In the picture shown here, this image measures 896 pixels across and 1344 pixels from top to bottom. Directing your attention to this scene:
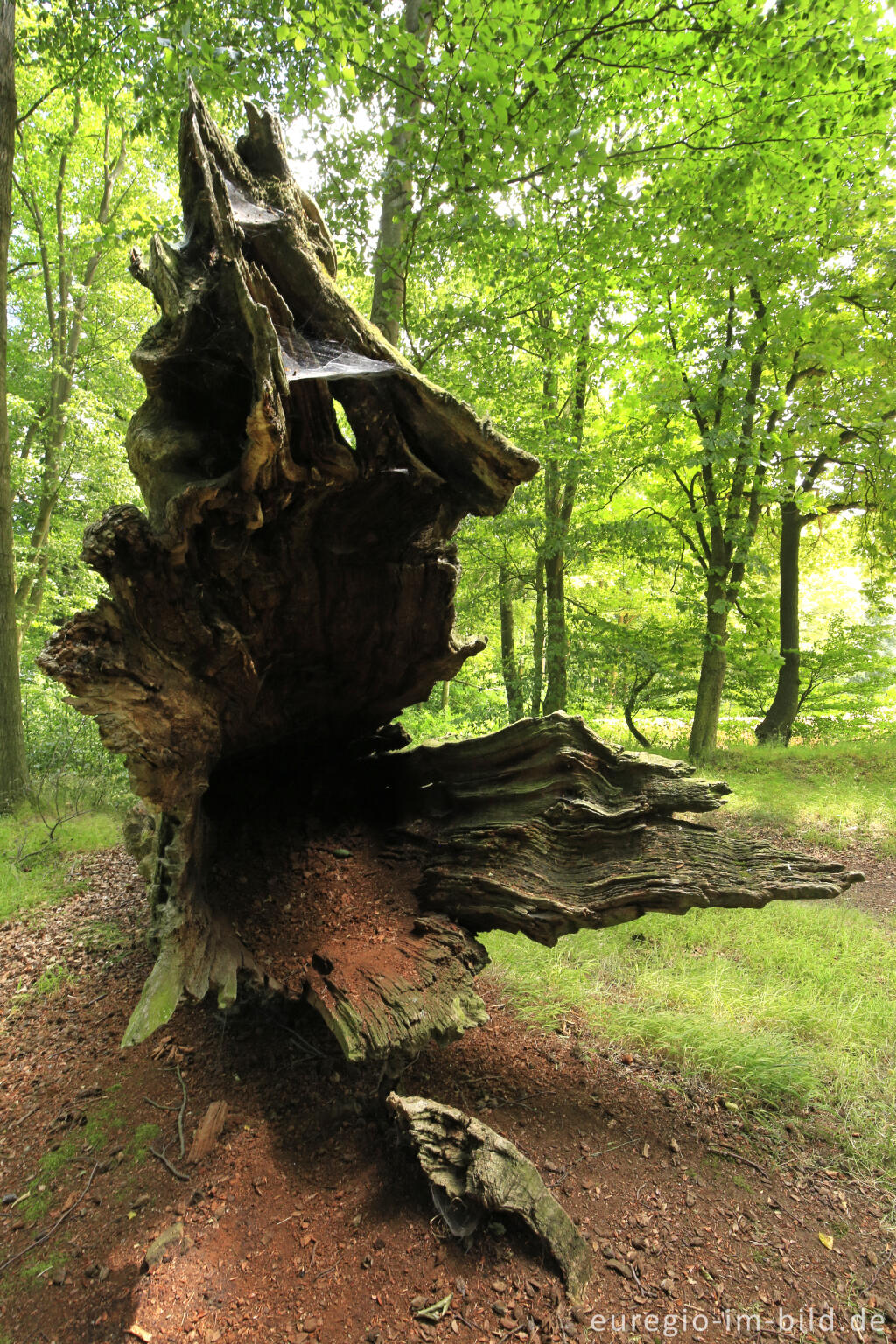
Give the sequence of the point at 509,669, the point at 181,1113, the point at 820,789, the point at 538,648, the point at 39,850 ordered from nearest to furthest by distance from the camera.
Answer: the point at 181,1113
the point at 39,850
the point at 820,789
the point at 538,648
the point at 509,669

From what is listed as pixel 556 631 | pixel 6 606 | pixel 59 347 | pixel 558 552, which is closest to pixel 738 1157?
pixel 556 631

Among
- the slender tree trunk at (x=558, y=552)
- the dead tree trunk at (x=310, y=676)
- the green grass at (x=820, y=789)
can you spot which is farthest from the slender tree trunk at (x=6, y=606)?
the green grass at (x=820, y=789)

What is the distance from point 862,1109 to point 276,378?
152 inches

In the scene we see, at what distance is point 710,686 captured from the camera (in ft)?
33.0

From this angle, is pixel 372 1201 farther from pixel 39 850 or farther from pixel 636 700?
pixel 636 700

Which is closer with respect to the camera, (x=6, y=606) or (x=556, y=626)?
(x=6, y=606)

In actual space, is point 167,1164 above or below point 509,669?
below

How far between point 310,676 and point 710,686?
8.78 metres

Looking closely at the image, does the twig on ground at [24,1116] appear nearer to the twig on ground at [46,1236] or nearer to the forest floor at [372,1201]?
the forest floor at [372,1201]

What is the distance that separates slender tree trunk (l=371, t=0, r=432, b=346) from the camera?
4034mm

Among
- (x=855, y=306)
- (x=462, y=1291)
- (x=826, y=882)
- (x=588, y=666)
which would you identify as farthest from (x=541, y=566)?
(x=462, y=1291)

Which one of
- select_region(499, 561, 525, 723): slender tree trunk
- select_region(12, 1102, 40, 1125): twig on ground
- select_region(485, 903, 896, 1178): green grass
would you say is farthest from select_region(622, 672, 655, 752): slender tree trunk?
select_region(12, 1102, 40, 1125): twig on ground

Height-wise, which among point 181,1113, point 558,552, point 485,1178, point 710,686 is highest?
point 558,552

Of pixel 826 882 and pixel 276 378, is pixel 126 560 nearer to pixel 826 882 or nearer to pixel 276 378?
pixel 276 378
